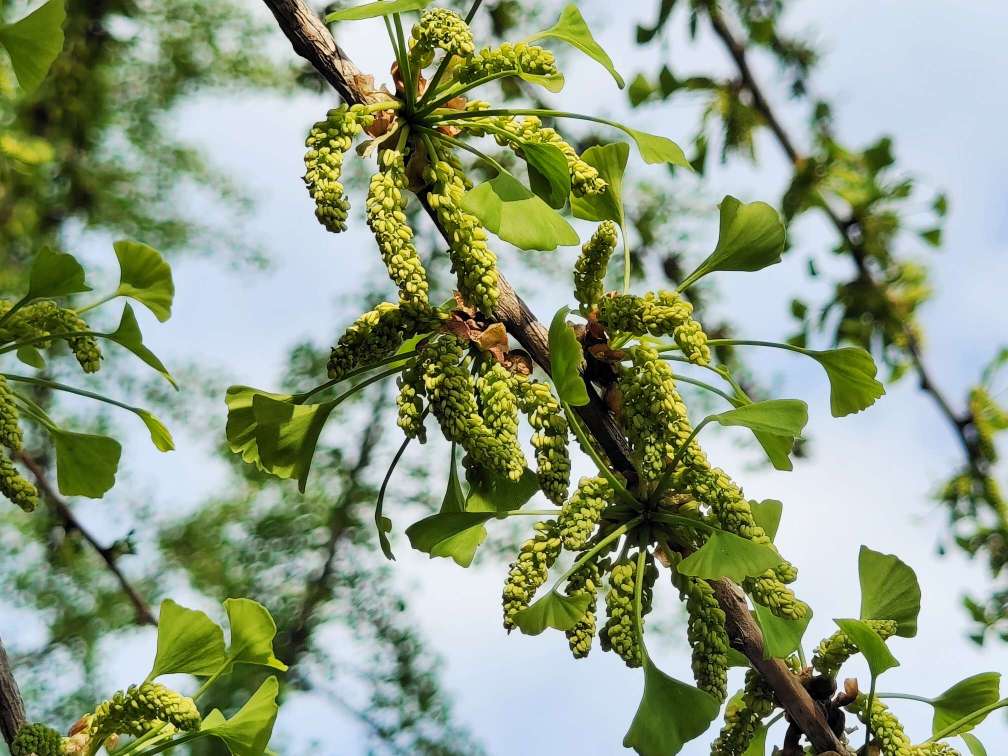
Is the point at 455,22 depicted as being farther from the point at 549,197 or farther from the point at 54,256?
the point at 54,256

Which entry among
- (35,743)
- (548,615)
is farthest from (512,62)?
(35,743)

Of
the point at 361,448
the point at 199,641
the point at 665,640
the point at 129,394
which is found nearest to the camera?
the point at 199,641

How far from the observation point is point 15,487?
2.53 feet

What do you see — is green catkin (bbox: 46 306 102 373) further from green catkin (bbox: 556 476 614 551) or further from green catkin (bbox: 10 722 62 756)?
green catkin (bbox: 556 476 614 551)

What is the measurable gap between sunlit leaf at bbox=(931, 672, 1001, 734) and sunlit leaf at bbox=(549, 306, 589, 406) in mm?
473

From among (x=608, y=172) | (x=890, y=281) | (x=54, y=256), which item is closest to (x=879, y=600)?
(x=608, y=172)

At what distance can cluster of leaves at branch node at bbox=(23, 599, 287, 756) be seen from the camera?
73cm

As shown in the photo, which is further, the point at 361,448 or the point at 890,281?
the point at 361,448

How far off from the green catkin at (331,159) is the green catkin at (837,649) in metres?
0.48

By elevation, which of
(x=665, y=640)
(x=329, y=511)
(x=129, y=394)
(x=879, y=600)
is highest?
(x=129, y=394)

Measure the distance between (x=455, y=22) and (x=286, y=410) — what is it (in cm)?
28

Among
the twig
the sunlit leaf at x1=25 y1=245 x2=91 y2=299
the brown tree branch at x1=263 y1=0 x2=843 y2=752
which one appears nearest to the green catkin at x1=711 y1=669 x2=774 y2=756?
the brown tree branch at x1=263 y1=0 x2=843 y2=752

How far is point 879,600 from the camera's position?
0.86 meters

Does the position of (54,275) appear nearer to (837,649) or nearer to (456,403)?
(456,403)
